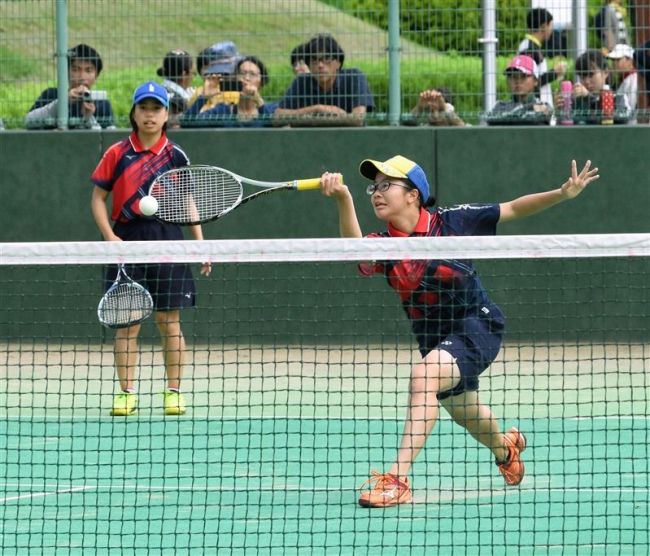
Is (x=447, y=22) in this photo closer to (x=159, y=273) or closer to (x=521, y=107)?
(x=521, y=107)

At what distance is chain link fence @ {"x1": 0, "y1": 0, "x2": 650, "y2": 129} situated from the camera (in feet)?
34.6

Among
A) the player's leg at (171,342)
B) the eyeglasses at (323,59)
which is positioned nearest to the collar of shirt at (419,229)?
the player's leg at (171,342)

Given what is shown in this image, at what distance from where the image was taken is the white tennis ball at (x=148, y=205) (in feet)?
23.4

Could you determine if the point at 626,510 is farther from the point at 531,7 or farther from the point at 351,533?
the point at 531,7

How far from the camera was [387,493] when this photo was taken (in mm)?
5676

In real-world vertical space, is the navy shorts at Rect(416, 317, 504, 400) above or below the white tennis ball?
below

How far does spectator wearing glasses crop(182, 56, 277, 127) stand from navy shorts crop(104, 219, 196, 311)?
2358 millimetres

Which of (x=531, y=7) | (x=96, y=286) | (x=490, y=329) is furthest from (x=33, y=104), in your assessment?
(x=490, y=329)

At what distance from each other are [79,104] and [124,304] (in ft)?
11.7

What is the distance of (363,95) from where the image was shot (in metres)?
10.6

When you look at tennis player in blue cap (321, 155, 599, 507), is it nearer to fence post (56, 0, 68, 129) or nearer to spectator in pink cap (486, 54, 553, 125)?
spectator in pink cap (486, 54, 553, 125)

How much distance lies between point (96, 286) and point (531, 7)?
3.84m

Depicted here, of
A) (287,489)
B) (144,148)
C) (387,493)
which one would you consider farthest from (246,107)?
(387,493)

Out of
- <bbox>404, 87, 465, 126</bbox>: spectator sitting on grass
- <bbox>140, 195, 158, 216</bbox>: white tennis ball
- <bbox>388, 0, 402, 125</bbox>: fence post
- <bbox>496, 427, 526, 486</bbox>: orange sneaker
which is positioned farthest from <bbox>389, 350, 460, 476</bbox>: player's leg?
<bbox>388, 0, 402, 125</bbox>: fence post
